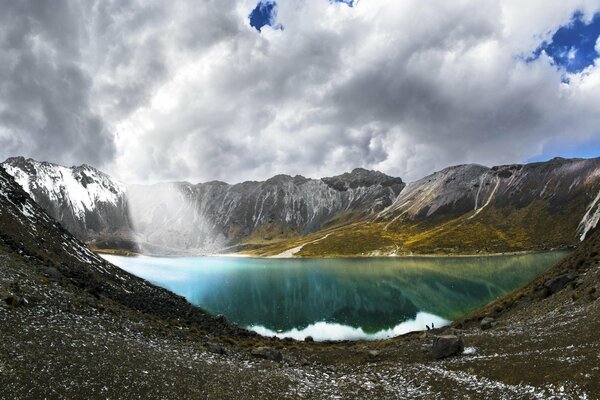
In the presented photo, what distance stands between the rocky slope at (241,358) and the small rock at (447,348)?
1.84 feet

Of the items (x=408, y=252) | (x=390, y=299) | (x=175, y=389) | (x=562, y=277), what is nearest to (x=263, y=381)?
(x=175, y=389)

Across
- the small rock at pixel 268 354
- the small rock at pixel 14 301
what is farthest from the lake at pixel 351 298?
the small rock at pixel 14 301

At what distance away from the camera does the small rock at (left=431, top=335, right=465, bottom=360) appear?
85.3ft

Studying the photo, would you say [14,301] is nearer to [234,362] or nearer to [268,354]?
[234,362]

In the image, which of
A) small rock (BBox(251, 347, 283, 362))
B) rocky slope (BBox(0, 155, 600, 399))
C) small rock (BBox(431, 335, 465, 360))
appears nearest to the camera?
rocky slope (BBox(0, 155, 600, 399))

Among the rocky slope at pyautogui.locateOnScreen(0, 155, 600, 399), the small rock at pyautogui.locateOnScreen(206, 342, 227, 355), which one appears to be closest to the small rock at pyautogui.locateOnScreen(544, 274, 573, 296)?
the rocky slope at pyautogui.locateOnScreen(0, 155, 600, 399)

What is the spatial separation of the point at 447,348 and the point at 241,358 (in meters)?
15.0

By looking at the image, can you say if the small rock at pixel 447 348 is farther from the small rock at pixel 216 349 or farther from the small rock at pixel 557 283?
the small rock at pixel 557 283

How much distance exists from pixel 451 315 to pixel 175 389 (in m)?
54.6

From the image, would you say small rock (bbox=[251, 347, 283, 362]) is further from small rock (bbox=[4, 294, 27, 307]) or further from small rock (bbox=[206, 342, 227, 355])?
small rock (bbox=[4, 294, 27, 307])

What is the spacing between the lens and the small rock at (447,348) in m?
26.0

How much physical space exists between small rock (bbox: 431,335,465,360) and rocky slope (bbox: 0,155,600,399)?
56cm

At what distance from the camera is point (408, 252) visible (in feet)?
616

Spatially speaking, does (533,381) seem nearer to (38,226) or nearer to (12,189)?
(38,226)
